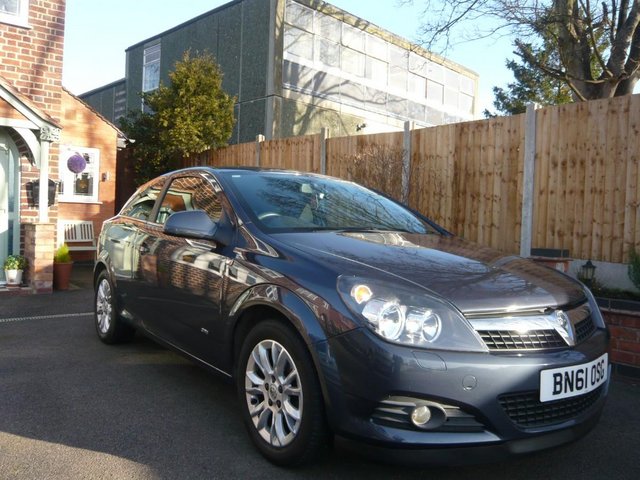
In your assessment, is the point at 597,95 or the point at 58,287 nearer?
the point at 58,287

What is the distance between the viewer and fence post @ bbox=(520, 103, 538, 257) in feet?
25.2

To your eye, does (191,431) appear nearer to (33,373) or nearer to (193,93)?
(33,373)

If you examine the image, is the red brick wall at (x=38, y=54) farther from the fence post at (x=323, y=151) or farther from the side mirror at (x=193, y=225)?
the side mirror at (x=193, y=225)

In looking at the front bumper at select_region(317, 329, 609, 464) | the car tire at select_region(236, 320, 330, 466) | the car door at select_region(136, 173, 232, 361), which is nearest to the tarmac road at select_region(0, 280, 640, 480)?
the car tire at select_region(236, 320, 330, 466)

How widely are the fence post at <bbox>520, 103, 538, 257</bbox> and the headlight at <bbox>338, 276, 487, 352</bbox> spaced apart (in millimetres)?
5520

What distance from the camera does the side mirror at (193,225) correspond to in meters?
3.49

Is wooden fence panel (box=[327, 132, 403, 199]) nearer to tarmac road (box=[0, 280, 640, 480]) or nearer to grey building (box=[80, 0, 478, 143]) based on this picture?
tarmac road (box=[0, 280, 640, 480])

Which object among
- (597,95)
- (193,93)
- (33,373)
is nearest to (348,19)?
(193,93)

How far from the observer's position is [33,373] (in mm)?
4477

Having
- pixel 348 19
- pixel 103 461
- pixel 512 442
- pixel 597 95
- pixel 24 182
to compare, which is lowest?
pixel 103 461

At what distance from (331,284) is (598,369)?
140 cm

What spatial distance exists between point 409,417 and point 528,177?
600 centimetres

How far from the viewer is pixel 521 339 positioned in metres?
2.61

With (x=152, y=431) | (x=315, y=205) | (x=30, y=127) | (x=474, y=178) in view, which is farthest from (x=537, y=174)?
(x=30, y=127)
